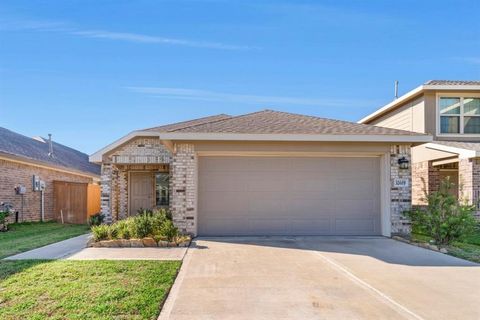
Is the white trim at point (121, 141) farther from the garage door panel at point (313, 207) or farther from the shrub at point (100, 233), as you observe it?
the garage door panel at point (313, 207)

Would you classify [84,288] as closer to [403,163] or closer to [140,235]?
[140,235]

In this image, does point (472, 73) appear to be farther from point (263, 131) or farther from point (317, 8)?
point (263, 131)

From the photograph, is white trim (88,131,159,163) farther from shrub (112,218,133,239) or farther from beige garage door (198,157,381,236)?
shrub (112,218,133,239)

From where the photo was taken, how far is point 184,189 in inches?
392

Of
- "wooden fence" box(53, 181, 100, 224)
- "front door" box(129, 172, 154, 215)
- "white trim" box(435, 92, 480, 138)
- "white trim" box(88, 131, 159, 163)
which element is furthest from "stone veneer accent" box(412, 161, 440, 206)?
"wooden fence" box(53, 181, 100, 224)

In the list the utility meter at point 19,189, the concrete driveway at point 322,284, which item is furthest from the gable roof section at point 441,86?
the utility meter at point 19,189

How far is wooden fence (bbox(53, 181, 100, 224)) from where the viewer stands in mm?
16922

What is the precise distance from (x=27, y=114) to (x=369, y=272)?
59.2ft

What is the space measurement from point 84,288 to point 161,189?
901 cm

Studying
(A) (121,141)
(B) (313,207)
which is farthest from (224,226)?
(A) (121,141)

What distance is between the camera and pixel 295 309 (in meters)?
4.57

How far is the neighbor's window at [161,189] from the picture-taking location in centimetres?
1412

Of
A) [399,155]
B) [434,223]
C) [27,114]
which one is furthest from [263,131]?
[27,114]

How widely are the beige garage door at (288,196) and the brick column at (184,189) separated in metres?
0.46
